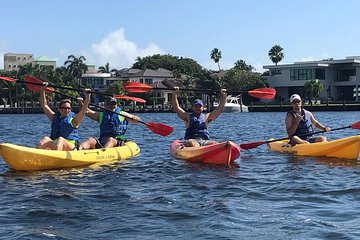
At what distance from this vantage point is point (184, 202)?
7.80 m

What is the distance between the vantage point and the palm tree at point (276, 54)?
284 ft

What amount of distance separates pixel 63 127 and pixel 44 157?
0.92 meters

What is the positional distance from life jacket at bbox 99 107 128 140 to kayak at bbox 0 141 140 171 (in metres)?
1.07

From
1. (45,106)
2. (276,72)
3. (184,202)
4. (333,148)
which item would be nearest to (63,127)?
(45,106)

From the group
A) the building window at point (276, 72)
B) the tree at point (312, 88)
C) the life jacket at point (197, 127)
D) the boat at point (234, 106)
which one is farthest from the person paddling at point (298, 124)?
the building window at point (276, 72)

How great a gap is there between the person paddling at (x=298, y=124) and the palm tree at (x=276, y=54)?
74.9 metres

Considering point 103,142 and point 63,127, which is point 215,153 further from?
point 63,127

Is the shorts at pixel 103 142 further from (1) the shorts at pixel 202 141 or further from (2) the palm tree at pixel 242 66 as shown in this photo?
(2) the palm tree at pixel 242 66

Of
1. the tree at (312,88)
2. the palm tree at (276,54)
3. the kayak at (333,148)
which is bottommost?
the kayak at (333,148)

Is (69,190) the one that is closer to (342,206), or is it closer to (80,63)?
(342,206)

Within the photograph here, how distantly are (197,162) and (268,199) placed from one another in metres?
4.12

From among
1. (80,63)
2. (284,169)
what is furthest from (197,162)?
(80,63)

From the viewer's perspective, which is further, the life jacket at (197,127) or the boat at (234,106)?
the boat at (234,106)

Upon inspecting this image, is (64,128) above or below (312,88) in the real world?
below
